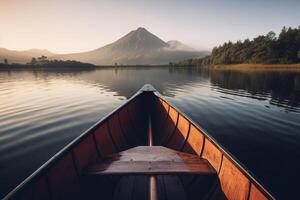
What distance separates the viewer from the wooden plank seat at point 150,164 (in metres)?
3.98

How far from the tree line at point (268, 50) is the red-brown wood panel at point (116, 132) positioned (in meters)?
106

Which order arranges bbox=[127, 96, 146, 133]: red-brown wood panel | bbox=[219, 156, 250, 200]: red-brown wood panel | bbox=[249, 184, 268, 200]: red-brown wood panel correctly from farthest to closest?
bbox=[127, 96, 146, 133]: red-brown wood panel, bbox=[219, 156, 250, 200]: red-brown wood panel, bbox=[249, 184, 268, 200]: red-brown wood panel

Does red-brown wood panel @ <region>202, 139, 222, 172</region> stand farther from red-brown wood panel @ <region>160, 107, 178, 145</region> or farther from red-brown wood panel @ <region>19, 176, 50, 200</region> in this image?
red-brown wood panel @ <region>19, 176, 50, 200</region>

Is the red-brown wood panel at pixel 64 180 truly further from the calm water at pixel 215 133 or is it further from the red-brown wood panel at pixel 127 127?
the red-brown wood panel at pixel 127 127

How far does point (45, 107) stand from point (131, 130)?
9956mm

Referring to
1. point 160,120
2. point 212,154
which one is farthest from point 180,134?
point 160,120

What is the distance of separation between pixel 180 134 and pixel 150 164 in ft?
9.37

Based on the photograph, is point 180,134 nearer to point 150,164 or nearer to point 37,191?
point 150,164

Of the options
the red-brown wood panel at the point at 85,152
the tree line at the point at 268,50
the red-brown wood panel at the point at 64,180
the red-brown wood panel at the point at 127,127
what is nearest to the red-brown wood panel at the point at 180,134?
the red-brown wood panel at the point at 127,127

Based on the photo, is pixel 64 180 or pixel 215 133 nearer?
pixel 64 180

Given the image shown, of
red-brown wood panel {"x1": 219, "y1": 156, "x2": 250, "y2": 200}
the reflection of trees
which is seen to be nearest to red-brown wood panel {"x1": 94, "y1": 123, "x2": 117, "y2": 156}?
red-brown wood panel {"x1": 219, "y1": 156, "x2": 250, "y2": 200}

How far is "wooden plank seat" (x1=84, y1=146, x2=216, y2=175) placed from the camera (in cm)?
398

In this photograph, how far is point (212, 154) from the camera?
4422mm

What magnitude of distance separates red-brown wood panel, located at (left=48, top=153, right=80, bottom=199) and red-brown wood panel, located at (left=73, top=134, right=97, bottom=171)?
245 millimetres
